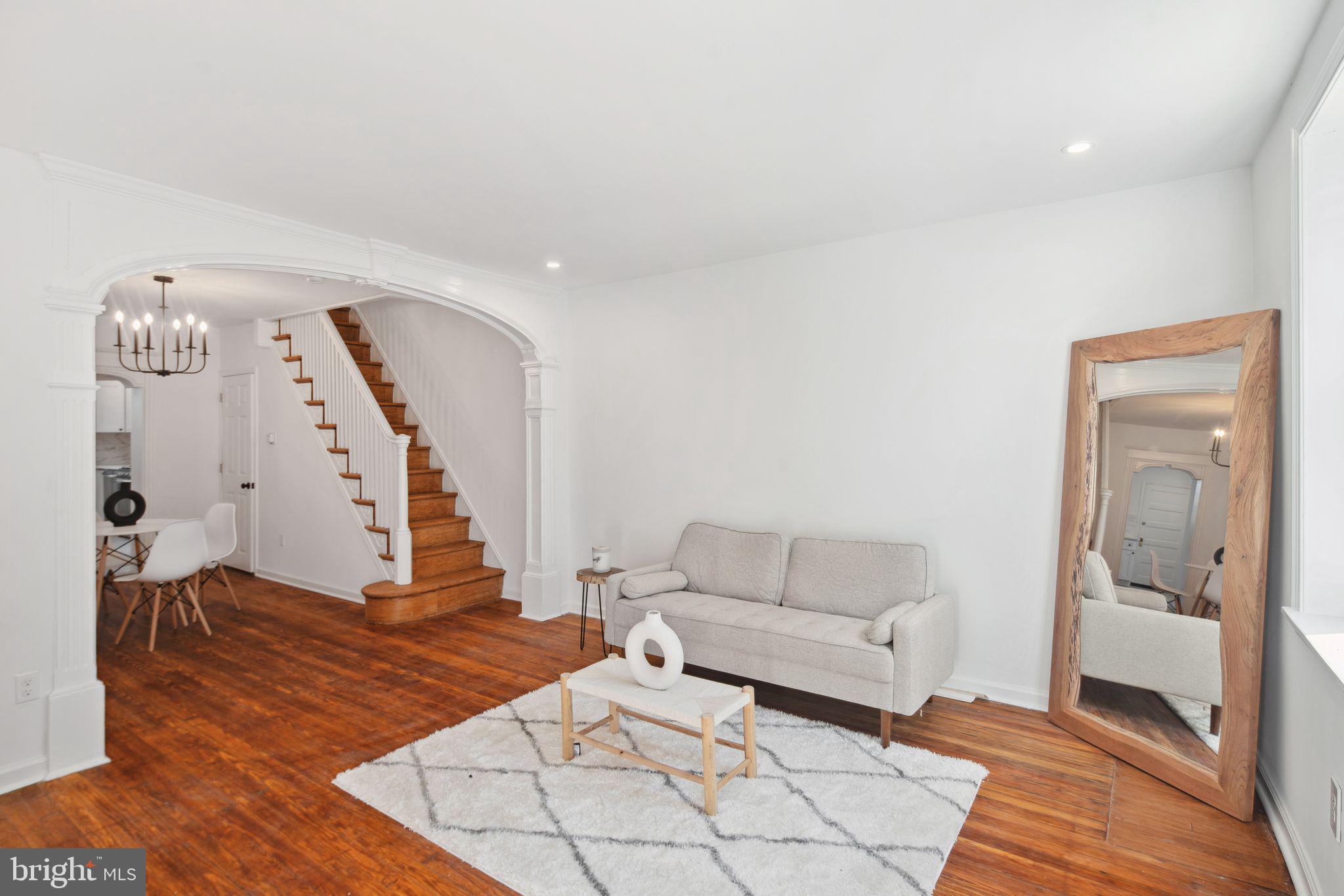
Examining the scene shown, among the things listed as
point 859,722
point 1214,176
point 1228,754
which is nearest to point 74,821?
point 859,722

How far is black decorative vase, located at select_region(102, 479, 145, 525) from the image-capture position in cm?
534

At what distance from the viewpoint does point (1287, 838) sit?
2.30 m

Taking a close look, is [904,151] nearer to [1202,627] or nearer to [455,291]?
[1202,627]

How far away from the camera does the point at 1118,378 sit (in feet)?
10.3

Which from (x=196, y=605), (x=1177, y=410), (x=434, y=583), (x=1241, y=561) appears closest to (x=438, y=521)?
(x=434, y=583)

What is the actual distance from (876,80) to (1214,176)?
74.5 inches

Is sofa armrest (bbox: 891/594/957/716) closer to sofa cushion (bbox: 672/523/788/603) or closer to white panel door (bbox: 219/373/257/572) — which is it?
sofa cushion (bbox: 672/523/788/603)

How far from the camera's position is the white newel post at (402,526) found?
5.34 meters

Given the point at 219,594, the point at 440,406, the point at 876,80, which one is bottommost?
the point at 219,594

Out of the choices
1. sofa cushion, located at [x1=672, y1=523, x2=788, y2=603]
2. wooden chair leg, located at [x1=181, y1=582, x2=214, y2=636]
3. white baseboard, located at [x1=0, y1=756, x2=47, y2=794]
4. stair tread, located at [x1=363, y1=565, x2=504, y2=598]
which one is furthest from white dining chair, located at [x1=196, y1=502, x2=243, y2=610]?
sofa cushion, located at [x1=672, y1=523, x2=788, y2=603]

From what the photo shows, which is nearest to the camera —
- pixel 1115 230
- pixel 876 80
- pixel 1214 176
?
pixel 876 80

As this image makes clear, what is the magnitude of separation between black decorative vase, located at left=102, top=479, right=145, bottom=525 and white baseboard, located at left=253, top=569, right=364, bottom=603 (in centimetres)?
132

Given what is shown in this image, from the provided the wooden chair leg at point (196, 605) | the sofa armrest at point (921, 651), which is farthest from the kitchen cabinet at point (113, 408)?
the sofa armrest at point (921, 651)

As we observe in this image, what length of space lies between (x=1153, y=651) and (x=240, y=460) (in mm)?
7583
